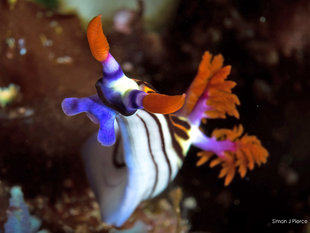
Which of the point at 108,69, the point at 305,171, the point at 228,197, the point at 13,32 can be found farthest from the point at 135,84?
the point at 305,171

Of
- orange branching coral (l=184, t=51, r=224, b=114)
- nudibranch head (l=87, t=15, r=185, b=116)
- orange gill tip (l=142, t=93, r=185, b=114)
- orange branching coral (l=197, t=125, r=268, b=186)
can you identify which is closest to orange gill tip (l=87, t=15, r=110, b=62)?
nudibranch head (l=87, t=15, r=185, b=116)

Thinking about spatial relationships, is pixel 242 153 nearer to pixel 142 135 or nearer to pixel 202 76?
pixel 202 76

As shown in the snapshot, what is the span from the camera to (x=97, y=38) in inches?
36.6

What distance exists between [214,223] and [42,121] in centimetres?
123

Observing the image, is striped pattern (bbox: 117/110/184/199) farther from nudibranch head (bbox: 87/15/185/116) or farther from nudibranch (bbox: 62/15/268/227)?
nudibranch head (bbox: 87/15/185/116)

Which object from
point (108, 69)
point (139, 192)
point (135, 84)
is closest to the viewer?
point (108, 69)

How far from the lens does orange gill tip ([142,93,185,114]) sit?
94 centimetres

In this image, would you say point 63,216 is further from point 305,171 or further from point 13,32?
point 305,171

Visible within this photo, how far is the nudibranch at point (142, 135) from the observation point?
41.4 inches

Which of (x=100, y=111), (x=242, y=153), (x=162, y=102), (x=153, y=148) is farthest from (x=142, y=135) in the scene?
(x=242, y=153)

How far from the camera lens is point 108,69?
100cm

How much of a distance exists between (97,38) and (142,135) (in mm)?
521

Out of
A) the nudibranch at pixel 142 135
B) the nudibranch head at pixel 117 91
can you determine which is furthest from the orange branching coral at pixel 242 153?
the nudibranch head at pixel 117 91

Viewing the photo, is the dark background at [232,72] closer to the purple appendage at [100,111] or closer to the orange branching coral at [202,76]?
the orange branching coral at [202,76]
